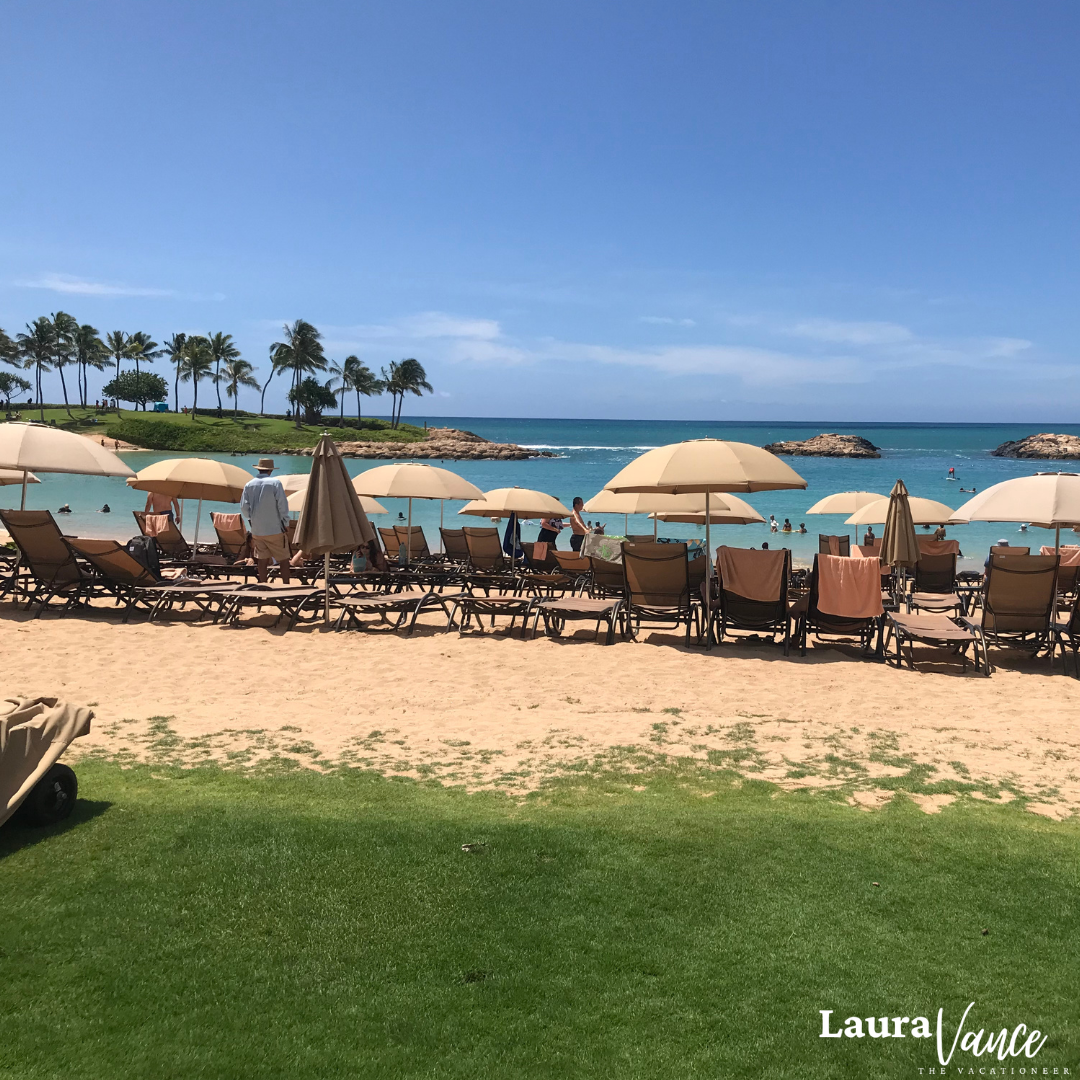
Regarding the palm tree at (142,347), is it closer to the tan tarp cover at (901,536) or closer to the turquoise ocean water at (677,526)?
the turquoise ocean water at (677,526)

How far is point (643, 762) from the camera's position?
16.6 ft

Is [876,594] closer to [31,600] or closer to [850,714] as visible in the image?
[850,714]

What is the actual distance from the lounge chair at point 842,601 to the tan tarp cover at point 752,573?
0.33 metres

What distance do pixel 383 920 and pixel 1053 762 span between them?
427cm

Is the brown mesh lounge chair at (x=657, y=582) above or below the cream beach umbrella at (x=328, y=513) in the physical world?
below

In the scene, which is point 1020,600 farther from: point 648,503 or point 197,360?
point 197,360

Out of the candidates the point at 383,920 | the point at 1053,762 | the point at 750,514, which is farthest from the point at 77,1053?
the point at 750,514

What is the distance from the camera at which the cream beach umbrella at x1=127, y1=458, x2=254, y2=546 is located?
40.7ft

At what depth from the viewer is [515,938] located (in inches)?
115

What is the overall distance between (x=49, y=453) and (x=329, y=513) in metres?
3.47

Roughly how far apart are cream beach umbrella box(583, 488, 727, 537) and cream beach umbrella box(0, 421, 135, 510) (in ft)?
19.9

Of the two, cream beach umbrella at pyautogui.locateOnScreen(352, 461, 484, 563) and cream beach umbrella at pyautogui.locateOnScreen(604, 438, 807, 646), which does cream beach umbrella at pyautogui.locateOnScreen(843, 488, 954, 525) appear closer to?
cream beach umbrella at pyautogui.locateOnScreen(604, 438, 807, 646)

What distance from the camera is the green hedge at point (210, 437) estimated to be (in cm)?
7081

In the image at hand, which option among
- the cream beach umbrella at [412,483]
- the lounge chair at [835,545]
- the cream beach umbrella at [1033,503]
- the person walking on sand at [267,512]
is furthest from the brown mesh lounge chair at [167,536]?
the cream beach umbrella at [1033,503]
